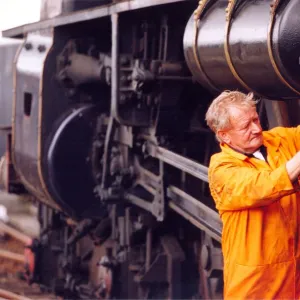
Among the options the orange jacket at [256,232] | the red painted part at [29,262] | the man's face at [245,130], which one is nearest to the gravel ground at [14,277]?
the red painted part at [29,262]

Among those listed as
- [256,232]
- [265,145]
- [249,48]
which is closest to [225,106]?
[265,145]

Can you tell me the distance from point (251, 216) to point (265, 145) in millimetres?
270

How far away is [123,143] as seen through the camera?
659cm

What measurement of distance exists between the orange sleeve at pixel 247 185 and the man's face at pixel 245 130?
10cm

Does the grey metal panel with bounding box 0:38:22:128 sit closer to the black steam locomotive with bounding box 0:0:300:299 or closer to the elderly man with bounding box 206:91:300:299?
the black steam locomotive with bounding box 0:0:300:299

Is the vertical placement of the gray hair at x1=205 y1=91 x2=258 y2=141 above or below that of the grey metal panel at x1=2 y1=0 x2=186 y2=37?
below

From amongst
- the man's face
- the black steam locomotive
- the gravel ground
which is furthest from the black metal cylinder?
the gravel ground

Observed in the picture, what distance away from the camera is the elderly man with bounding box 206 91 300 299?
10.5ft

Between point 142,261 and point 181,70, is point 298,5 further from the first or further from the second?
point 142,261

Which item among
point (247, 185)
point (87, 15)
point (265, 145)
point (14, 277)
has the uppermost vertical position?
point (87, 15)

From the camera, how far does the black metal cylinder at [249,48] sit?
354 cm

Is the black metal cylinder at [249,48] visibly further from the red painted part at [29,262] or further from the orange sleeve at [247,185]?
the red painted part at [29,262]

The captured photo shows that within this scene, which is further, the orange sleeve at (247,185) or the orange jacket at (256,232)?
the orange jacket at (256,232)

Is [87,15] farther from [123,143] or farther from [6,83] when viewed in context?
[6,83]
